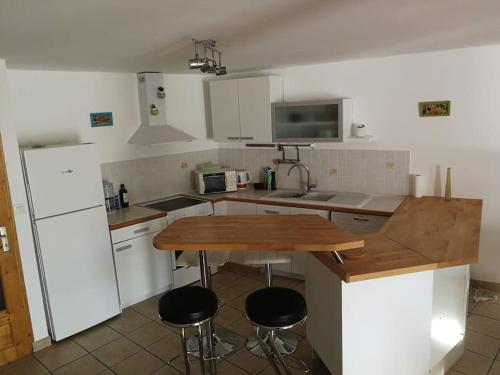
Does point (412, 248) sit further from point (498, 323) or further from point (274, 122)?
point (274, 122)

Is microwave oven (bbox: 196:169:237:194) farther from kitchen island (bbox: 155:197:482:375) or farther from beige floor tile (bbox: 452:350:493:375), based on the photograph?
beige floor tile (bbox: 452:350:493:375)

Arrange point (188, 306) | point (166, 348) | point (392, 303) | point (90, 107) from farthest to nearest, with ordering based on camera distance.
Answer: point (90, 107), point (166, 348), point (188, 306), point (392, 303)

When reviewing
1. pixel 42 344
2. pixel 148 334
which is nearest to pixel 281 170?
pixel 148 334

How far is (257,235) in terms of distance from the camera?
2365mm

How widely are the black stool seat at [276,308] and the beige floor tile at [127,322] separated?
1.61 meters

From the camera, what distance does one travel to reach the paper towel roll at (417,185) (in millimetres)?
3820

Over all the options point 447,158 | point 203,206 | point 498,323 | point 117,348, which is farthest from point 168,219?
point 498,323

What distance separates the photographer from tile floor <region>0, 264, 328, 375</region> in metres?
2.90

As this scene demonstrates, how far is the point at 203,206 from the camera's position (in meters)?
4.31

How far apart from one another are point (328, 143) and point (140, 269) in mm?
2381

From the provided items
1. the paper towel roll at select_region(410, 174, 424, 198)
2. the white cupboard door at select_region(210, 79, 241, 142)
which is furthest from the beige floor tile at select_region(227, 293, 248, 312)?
the paper towel roll at select_region(410, 174, 424, 198)

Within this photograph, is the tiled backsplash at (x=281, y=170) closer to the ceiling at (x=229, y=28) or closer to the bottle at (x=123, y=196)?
the bottle at (x=123, y=196)

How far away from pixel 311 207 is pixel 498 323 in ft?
5.99

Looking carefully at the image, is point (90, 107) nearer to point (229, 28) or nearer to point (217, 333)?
point (229, 28)
